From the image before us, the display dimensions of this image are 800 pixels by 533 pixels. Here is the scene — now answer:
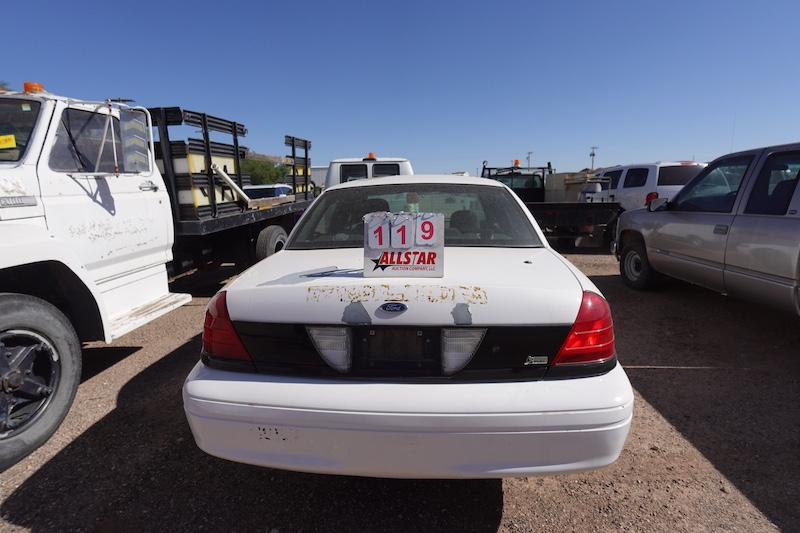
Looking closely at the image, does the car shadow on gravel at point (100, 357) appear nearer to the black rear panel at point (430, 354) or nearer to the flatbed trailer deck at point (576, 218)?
the black rear panel at point (430, 354)

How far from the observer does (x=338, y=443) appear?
182 centimetres

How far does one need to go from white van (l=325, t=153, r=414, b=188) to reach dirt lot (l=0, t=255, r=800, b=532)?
6780 millimetres

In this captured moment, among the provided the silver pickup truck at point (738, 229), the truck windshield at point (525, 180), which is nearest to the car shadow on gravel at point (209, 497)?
the silver pickup truck at point (738, 229)

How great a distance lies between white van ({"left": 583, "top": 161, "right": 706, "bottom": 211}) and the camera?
1034 cm

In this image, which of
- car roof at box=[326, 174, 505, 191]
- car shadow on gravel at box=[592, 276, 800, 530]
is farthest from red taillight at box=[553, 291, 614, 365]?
car roof at box=[326, 174, 505, 191]

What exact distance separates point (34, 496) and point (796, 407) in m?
4.75

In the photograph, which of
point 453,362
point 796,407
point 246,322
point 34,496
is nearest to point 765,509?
point 796,407

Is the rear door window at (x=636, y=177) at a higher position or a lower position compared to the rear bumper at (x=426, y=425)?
higher

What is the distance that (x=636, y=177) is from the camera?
36.5ft

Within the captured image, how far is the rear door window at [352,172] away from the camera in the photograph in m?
9.89

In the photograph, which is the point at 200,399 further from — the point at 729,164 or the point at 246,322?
the point at 729,164

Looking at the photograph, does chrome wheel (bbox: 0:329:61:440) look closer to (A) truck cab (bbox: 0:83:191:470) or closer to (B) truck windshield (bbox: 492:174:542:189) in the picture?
(A) truck cab (bbox: 0:83:191:470)

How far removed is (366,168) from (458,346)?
839 cm

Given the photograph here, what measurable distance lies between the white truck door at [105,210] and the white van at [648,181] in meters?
9.25
